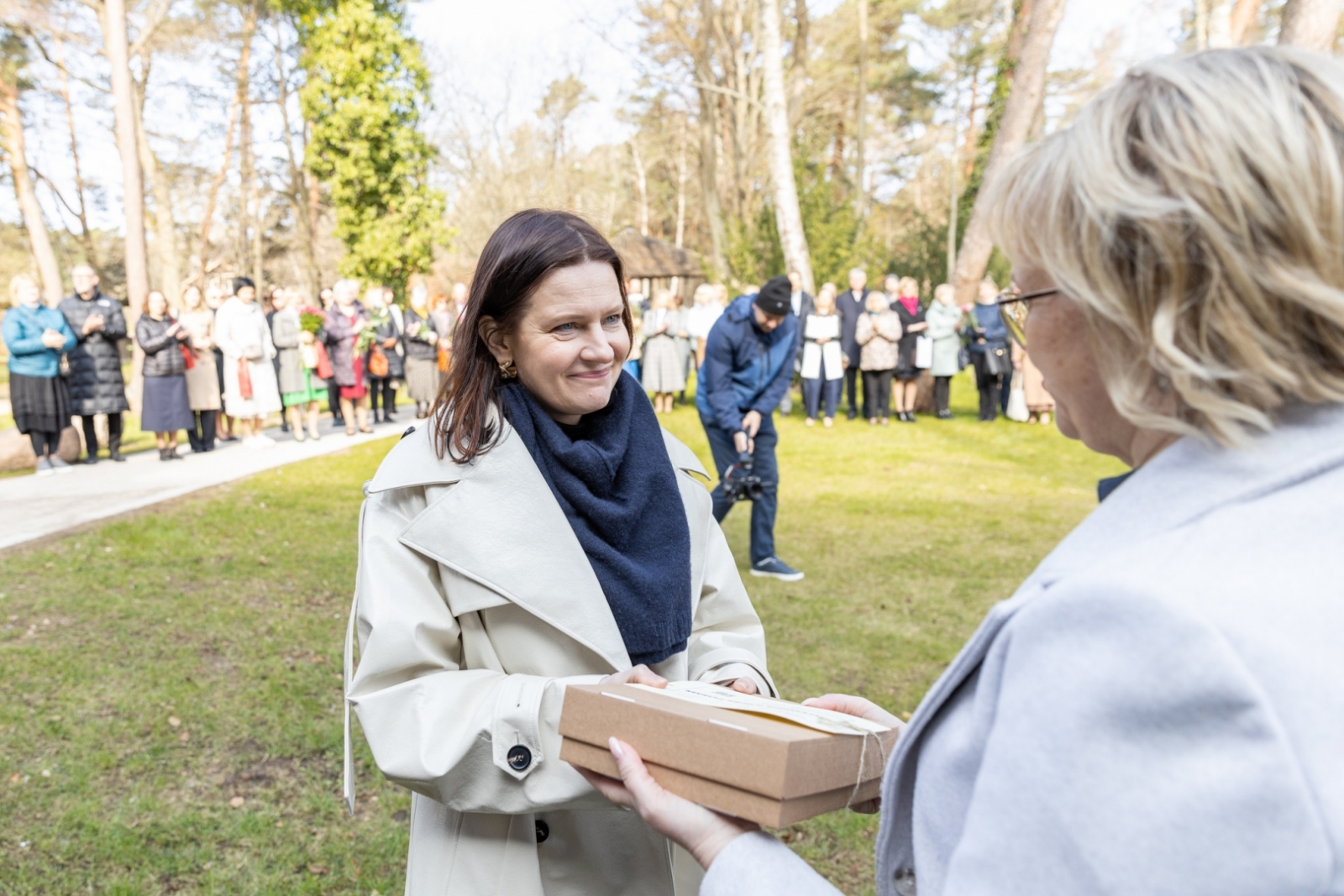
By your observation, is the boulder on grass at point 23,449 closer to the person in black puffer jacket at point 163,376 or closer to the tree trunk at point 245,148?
the person in black puffer jacket at point 163,376

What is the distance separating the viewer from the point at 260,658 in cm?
538

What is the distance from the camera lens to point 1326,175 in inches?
35.5

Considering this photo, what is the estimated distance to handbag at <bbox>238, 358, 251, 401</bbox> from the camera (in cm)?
1248

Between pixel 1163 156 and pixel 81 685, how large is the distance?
5.42 meters

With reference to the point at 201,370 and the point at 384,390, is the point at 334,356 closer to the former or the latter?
the point at 201,370

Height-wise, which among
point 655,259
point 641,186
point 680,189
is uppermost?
point 641,186

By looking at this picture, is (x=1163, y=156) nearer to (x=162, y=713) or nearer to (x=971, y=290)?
(x=162, y=713)

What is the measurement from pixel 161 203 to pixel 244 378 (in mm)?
16112

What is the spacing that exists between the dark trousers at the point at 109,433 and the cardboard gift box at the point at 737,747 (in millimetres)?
11416

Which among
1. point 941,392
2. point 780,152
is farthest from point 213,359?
point 941,392

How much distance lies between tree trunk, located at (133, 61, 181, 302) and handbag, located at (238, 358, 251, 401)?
1450 cm

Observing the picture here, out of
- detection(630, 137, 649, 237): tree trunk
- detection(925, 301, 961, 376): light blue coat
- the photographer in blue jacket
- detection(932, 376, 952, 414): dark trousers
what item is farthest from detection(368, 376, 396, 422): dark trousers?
detection(630, 137, 649, 237): tree trunk

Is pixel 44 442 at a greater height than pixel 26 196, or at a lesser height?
lesser

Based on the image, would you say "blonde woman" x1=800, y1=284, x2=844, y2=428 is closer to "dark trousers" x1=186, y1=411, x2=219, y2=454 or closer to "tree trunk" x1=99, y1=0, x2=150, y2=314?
"dark trousers" x1=186, y1=411, x2=219, y2=454
